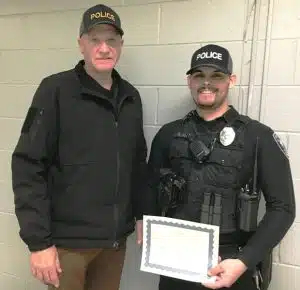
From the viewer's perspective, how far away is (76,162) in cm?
140

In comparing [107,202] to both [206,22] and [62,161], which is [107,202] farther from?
[206,22]

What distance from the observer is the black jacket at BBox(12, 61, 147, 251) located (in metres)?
1.34

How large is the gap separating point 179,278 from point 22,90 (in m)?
1.27

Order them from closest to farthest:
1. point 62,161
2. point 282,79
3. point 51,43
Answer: point 62,161 < point 282,79 < point 51,43

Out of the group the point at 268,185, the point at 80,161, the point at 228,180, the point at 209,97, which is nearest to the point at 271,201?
the point at 268,185

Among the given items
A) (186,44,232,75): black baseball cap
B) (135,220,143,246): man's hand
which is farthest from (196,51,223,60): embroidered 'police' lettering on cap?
(135,220,143,246): man's hand

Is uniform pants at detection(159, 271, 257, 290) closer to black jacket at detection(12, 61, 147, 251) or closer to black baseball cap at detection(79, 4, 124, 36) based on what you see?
black jacket at detection(12, 61, 147, 251)

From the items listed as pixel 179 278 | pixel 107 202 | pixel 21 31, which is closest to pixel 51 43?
pixel 21 31

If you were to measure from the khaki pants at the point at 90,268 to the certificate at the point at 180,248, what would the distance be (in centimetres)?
23

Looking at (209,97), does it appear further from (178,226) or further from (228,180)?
(178,226)

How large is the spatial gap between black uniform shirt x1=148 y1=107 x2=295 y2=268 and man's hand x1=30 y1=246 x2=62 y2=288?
63 cm

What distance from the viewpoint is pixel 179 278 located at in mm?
1291

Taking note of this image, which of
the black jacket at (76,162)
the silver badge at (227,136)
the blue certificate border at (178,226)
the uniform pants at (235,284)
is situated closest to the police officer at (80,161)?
the black jacket at (76,162)

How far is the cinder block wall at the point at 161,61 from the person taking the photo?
154cm
